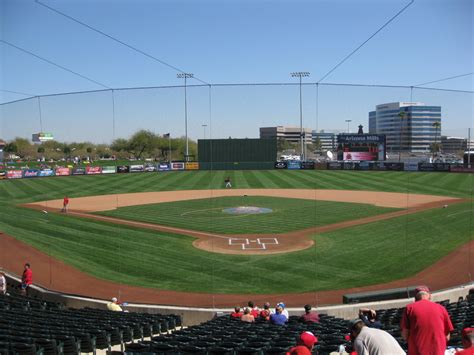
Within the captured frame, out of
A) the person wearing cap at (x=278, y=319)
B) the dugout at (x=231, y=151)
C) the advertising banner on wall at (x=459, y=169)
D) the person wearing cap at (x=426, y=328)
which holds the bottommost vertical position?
the person wearing cap at (x=278, y=319)

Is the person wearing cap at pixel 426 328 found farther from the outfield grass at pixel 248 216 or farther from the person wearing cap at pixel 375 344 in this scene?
the outfield grass at pixel 248 216

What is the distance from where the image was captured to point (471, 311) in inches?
363

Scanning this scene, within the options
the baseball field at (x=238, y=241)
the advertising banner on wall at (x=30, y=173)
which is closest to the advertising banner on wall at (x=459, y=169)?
the baseball field at (x=238, y=241)

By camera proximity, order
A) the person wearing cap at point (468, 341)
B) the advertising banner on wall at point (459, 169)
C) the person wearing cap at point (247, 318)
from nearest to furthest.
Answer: the person wearing cap at point (468, 341) → the person wearing cap at point (247, 318) → the advertising banner on wall at point (459, 169)

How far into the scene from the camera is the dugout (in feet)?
64.2

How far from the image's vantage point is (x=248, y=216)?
28.1m

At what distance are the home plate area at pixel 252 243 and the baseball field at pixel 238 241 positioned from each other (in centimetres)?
5

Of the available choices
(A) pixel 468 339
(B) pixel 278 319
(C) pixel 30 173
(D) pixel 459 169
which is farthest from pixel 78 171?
(A) pixel 468 339

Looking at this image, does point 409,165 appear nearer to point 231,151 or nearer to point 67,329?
point 231,151

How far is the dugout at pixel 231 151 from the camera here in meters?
19.6

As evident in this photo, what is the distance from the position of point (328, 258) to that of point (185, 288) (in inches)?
255

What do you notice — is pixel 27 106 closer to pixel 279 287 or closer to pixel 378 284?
pixel 279 287

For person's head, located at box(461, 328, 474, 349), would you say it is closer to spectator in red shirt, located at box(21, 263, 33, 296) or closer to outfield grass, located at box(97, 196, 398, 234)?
spectator in red shirt, located at box(21, 263, 33, 296)

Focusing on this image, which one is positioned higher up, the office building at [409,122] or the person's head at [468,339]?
the office building at [409,122]
